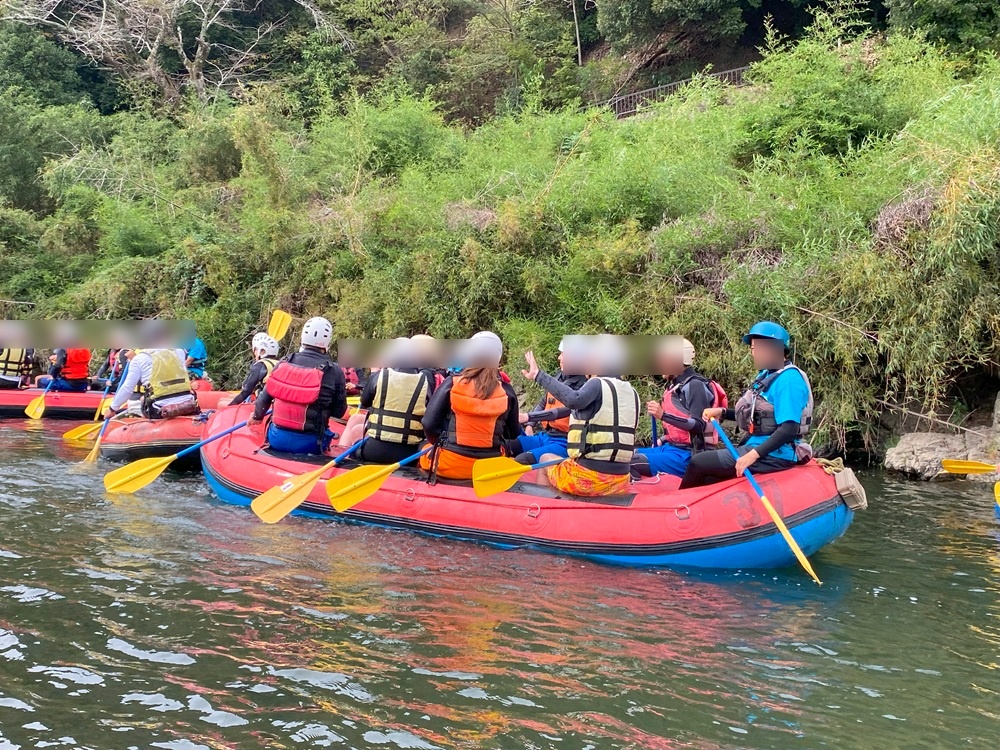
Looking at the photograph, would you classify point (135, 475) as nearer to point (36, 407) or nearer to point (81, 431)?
point (81, 431)

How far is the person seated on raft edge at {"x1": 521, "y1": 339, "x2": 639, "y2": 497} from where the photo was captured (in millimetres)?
5426

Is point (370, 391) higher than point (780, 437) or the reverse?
higher

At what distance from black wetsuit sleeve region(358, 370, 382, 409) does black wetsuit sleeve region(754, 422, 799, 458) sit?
2.75 meters

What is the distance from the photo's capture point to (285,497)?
20.1 ft

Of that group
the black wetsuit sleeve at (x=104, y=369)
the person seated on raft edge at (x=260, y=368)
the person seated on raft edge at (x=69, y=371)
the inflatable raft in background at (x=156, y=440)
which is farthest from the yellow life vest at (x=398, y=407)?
the black wetsuit sleeve at (x=104, y=369)

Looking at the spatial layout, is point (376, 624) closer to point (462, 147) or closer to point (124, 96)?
point (462, 147)

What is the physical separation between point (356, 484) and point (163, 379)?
148 inches

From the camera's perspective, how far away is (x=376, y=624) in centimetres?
433

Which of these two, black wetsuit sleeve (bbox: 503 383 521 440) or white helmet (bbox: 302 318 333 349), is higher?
white helmet (bbox: 302 318 333 349)

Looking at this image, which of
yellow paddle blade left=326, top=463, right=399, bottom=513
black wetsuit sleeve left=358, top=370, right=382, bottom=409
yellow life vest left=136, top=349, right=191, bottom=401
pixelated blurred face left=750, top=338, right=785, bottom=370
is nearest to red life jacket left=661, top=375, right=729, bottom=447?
pixelated blurred face left=750, top=338, right=785, bottom=370

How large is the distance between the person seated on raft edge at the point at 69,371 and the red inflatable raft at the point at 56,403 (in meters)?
0.20

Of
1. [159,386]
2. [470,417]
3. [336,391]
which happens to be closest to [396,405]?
[470,417]

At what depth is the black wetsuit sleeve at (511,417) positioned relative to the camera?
614cm

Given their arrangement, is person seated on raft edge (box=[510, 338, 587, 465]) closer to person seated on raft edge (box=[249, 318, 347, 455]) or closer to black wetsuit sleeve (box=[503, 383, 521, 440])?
black wetsuit sleeve (box=[503, 383, 521, 440])
